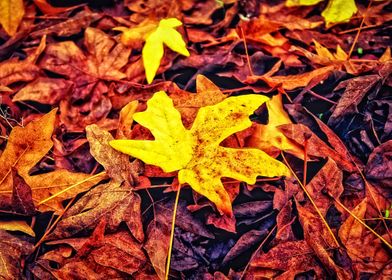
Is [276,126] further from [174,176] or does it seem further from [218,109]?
[174,176]

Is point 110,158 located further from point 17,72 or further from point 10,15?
point 10,15

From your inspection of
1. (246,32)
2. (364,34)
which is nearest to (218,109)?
(246,32)

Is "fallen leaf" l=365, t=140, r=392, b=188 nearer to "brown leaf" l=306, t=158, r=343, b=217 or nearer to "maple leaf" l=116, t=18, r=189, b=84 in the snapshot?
"brown leaf" l=306, t=158, r=343, b=217

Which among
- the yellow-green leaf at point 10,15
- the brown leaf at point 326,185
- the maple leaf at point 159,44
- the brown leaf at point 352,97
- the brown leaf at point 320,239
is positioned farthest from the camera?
the yellow-green leaf at point 10,15

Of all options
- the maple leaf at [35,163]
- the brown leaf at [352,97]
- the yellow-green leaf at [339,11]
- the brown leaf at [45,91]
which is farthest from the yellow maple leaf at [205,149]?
the yellow-green leaf at [339,11]

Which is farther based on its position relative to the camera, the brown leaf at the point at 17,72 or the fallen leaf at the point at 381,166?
the brown leaf at the point at 17,72

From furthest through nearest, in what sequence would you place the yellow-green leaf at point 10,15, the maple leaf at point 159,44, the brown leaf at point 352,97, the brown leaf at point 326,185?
the yellow-green leaf at point 10,15 → the maple leaf at point 159,44 → the brown leaf at point 352,97 → the brown leaf at point 326,185

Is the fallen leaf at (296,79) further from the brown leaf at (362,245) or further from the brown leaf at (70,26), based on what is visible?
the brown leaf at (70,26)
